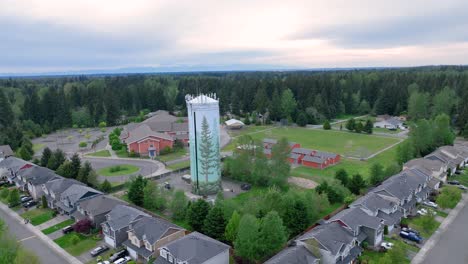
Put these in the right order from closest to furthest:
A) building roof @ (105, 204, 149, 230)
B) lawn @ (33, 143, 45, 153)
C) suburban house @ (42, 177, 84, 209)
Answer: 1. building roof @ (105, 204, 149, 230)
2. suburban house @ (42, 177, 84, 209)
3. lawn @ (33, 143, 45, 153)

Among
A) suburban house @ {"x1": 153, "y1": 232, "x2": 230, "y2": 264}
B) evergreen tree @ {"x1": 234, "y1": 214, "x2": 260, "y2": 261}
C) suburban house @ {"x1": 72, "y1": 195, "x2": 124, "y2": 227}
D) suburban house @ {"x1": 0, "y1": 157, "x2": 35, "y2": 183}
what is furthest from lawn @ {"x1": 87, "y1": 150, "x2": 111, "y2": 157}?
evergreen tree @ {"x1": 234, "y1": 214, "x2": 260, "y2": 261}

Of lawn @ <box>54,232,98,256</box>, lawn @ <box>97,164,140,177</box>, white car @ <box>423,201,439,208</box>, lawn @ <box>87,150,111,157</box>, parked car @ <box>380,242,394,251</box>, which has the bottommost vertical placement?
lawn @ <box>87,150,111,157</box>

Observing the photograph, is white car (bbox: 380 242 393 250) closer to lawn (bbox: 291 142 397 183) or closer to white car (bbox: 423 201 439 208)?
white car (bbox: 423 201 439 208)

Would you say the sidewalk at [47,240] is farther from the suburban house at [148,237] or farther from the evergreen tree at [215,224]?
the evergreen tree at [215,224]

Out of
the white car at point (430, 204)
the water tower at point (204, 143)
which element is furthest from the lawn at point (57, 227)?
the white car at point (430, 204)

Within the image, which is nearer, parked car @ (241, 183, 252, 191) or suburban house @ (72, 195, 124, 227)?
suburban house @ (72, 195, 124, 227)
